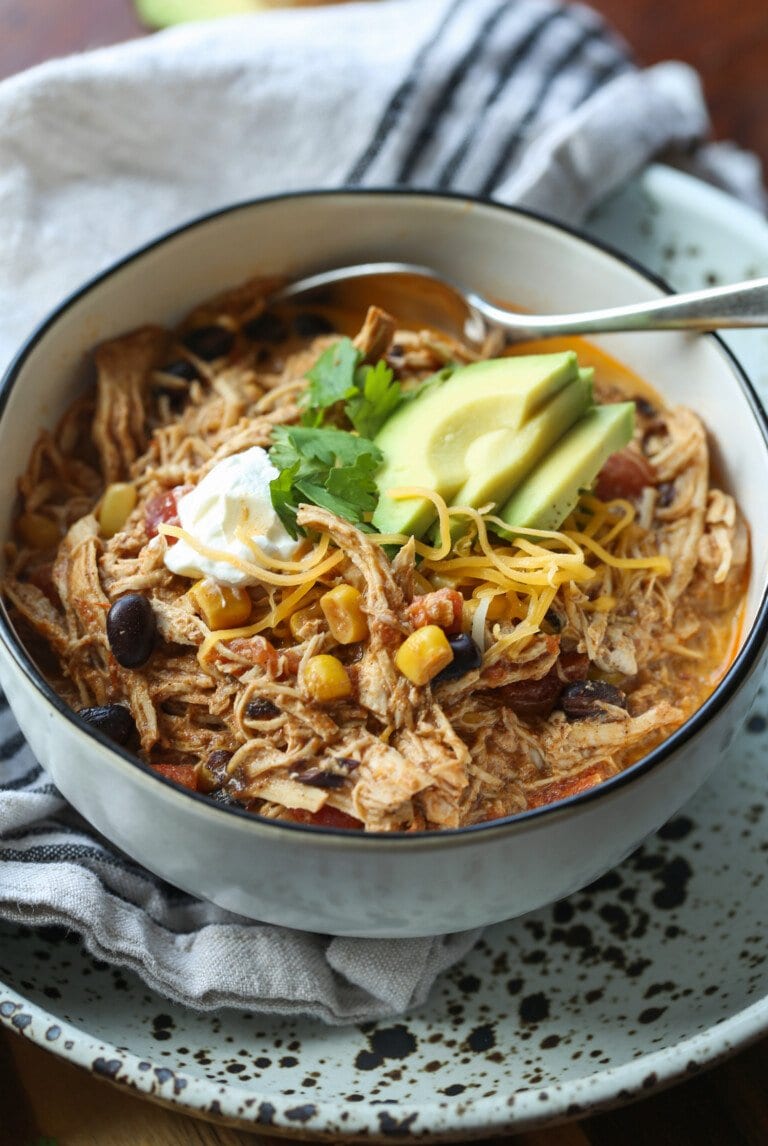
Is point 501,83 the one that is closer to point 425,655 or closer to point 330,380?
point 330,380

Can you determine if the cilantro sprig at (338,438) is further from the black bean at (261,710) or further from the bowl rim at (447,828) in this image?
the bowl rim at (447,828)

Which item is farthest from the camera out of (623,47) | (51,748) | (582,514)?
(623,47)

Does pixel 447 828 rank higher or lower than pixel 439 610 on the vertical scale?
lower

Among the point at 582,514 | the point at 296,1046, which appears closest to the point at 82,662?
the point at 296,1046

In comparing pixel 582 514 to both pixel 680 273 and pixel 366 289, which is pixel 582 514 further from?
pixel 680 273

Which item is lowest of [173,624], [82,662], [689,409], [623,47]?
[82,662]

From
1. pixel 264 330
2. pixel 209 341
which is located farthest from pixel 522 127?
pixel 209 341

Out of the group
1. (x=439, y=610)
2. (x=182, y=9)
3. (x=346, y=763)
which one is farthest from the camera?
(x=182, y=9)

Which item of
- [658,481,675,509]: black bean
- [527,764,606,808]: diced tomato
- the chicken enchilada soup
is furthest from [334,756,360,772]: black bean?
[658,481,675,509]: black bean

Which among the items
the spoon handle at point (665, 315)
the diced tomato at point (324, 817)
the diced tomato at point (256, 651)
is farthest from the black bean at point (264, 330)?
the diced tomato at point (324, 817)
